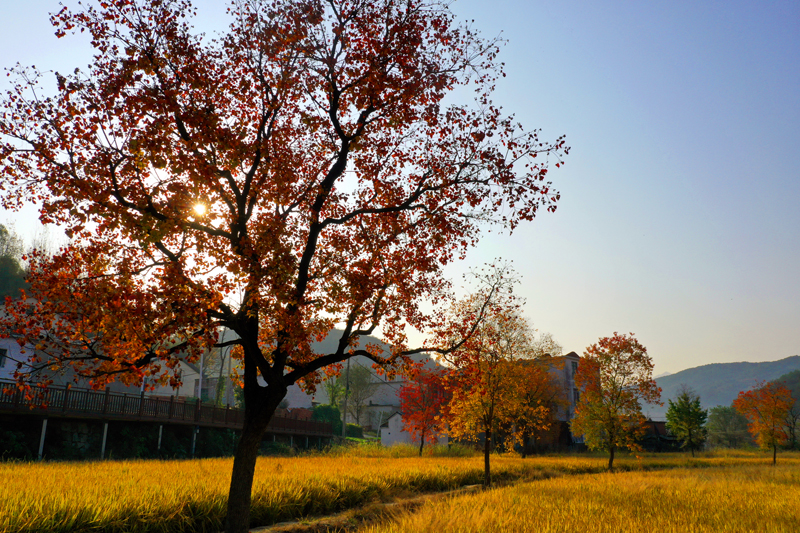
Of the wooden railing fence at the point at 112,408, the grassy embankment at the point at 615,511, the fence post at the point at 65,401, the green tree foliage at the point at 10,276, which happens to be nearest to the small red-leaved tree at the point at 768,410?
the grassy embankment at the point at 615,511

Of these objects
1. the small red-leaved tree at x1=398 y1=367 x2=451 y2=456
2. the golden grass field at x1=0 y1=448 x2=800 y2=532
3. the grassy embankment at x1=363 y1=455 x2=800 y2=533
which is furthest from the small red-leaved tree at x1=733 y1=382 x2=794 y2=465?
the grassy embankment at x1=363 y1=455 x2=800 y2=533

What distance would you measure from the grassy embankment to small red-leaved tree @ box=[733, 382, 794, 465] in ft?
122

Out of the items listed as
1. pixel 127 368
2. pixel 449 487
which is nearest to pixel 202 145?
pixel 127 368

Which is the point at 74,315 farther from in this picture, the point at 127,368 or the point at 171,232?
the point at 171,232

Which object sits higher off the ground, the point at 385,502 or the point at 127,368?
the point at 127,368

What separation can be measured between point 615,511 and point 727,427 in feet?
397

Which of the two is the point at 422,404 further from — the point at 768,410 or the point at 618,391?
the point at 768,410

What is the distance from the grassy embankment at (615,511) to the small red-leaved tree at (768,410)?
37229 millimetres

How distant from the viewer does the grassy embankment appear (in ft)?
29.4

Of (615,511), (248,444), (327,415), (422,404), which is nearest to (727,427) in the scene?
(327,415)

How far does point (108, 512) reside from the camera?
33.6ft

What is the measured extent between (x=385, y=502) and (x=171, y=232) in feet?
41.9

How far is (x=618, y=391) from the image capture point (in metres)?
33.2

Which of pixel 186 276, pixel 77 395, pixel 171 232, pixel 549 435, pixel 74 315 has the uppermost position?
pixel 171 232
